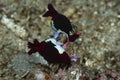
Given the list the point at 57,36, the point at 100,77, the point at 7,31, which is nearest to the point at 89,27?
the point at 57,36

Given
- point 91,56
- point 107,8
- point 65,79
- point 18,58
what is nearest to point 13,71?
point 18,58

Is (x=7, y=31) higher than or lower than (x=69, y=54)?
higher

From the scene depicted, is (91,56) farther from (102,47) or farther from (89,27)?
(89,27)

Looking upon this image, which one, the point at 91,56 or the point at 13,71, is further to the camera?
the point at 91,56

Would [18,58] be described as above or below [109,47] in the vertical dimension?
above

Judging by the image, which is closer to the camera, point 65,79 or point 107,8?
point 65,79

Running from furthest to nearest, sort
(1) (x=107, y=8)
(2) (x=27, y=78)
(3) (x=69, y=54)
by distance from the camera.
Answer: (1) (x=107, y=8), (3) (x=69, y=54), (2) (x=27, y=78)

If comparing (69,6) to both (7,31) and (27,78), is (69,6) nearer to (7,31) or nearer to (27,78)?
(7,31)

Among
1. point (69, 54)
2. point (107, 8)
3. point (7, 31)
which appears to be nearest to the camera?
point (69, 54)

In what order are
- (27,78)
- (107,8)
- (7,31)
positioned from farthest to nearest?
(107,8) < (7,31) < (27,78)
